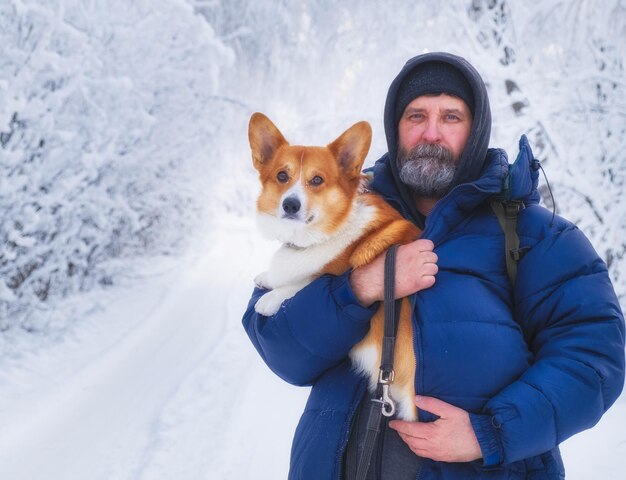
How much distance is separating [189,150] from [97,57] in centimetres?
343

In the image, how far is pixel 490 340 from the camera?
1.33 metres

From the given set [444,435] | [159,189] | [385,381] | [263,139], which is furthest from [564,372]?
[159,189]

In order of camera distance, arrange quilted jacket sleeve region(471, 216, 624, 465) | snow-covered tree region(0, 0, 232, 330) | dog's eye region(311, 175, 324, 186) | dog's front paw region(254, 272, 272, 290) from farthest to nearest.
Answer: snow-covered tree region(0, 0, 232, 330) → dog's eye region(311, 175, 324, 186) → dog's front paw region(254, 272, 272, 290) → quilted jacket sleeve region(471, 216, 624, 465)

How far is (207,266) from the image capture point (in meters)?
8.50

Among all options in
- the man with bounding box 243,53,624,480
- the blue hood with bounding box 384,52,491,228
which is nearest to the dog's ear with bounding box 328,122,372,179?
the blue hood with bounding box 384,52,491,228

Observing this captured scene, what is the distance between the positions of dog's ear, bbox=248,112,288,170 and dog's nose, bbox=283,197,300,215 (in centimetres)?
32

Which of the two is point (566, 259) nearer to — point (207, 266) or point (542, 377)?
point (542, 377)

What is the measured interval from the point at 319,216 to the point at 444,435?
1.04 metres

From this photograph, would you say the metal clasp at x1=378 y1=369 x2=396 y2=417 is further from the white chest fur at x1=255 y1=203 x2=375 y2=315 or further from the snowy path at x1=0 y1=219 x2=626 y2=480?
the snowy path at x1=0 y1=219 x2=626 y2=480

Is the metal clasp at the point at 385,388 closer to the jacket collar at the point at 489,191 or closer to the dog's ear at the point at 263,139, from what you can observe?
the jacket collar at the point at 489,191

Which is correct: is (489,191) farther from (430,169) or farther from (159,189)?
(159,189)

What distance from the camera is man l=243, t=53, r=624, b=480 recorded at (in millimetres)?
1257

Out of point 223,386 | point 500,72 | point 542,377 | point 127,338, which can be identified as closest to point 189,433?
point 223,386

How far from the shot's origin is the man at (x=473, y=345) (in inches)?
49.5
